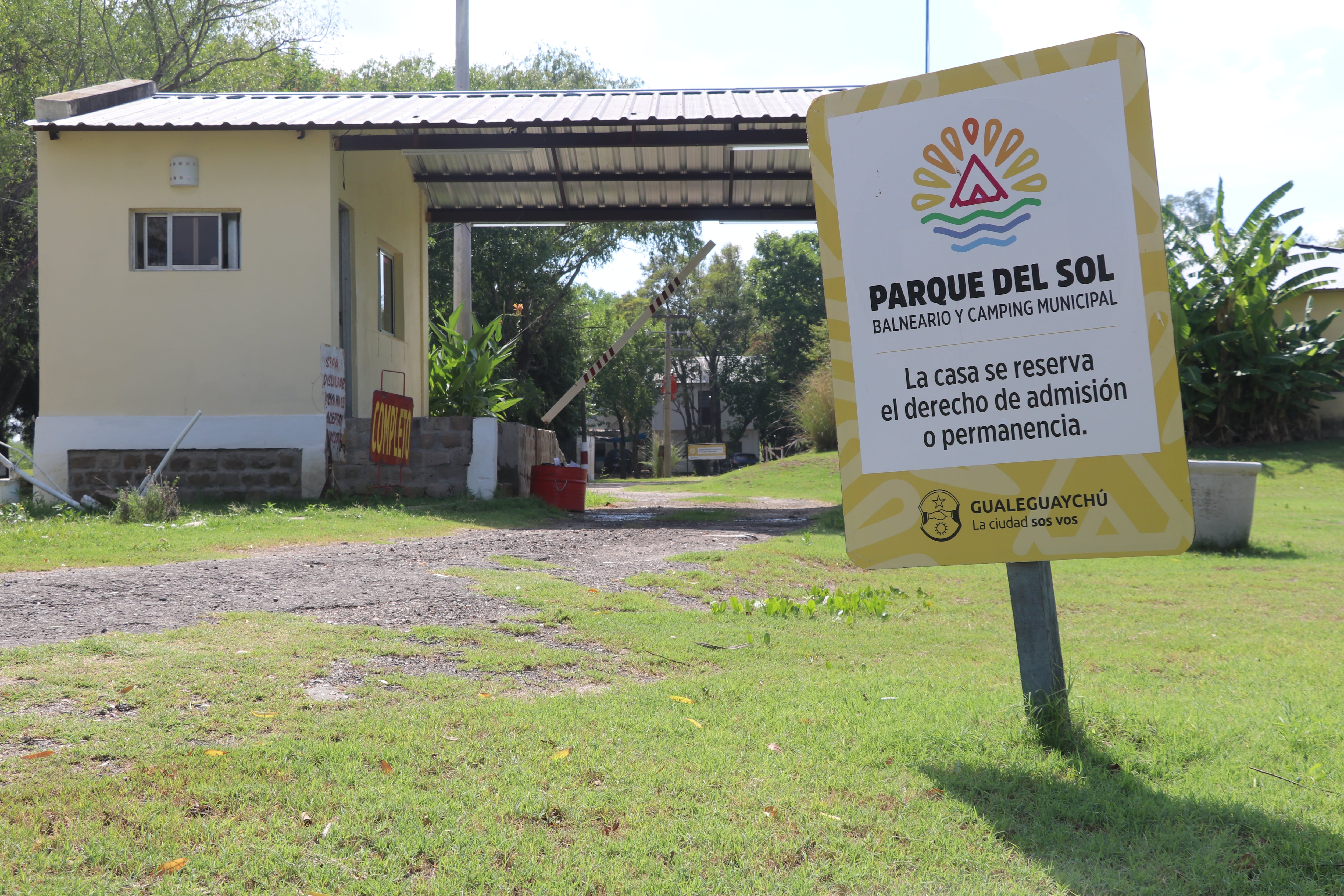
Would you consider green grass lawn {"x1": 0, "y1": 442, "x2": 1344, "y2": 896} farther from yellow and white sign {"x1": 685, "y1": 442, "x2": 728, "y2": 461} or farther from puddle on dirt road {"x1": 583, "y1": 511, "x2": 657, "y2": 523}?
yellow and white sign {"x1": 685, "y1": 442, "x2": 728, "y2": 461}

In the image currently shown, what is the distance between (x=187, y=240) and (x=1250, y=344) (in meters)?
20.1

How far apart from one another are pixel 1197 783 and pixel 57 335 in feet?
46.4

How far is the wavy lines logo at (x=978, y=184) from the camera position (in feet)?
11.2

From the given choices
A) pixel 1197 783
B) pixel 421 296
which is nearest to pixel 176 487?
pixel 421 296

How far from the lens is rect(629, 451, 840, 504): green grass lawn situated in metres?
21.0

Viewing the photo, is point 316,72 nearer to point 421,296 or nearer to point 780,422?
point 421,296

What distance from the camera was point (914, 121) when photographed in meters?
3.54

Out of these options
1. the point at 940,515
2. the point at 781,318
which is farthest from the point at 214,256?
the point at 781,318

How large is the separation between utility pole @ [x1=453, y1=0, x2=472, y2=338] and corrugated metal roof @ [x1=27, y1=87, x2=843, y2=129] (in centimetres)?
283

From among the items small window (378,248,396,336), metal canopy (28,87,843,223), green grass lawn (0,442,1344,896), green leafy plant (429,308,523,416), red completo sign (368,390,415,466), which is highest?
metal canopy (28,87,843,223)

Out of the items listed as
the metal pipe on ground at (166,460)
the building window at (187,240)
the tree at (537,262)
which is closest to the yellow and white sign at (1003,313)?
the metal pipe on ground at (166,460)

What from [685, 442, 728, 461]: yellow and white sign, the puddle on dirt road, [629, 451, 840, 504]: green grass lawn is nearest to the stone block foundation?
the puddle on dirt road

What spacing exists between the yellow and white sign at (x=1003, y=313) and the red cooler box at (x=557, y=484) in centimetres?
1144

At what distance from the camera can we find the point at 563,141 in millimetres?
14352
